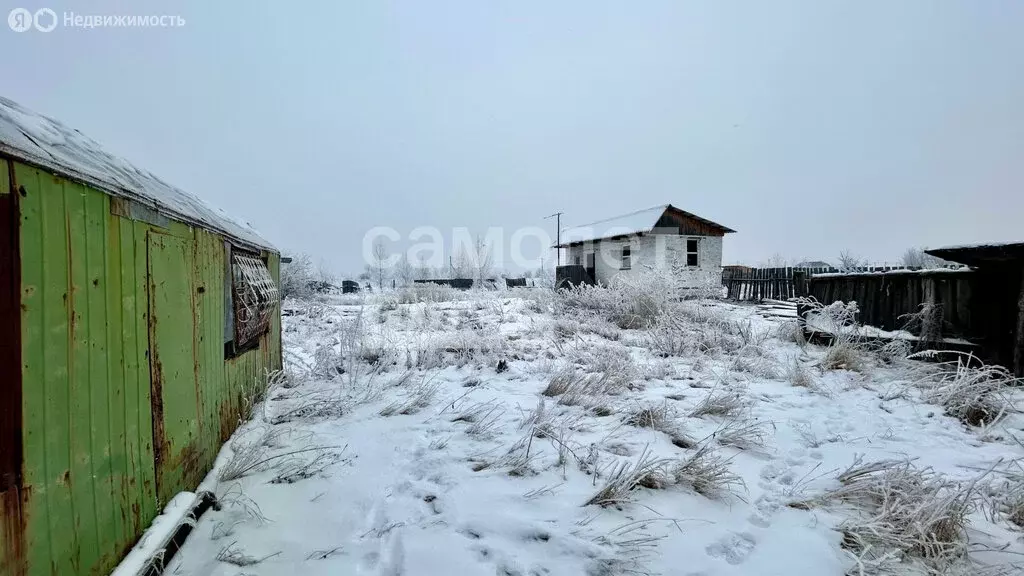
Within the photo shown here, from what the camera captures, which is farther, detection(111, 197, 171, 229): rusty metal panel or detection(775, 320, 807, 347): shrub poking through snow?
detection(775, 320, 807, 347): shrub poking through snow

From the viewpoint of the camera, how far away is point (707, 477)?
238cm

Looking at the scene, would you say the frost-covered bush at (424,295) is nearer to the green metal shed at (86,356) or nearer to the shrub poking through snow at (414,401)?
the shrub poking through snow at (414,401)

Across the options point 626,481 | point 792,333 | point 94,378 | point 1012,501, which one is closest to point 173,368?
point 94,378

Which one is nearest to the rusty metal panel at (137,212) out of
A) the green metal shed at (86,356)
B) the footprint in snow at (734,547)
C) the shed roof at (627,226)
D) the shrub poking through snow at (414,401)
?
the green metal shed at (86,356)

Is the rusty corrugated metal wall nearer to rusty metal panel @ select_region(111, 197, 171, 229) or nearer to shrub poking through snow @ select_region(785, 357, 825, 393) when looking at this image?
rusty metal panel @ select_region(111, 197, 171, 229)

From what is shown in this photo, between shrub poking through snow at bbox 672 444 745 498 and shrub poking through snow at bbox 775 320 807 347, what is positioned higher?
shrub poking through snow at bbox 775 320 807 347

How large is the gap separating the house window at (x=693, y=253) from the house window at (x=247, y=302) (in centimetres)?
1751

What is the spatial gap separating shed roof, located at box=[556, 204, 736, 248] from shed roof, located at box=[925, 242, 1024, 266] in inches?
538

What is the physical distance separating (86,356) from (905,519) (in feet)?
11.3

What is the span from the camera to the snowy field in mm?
1824

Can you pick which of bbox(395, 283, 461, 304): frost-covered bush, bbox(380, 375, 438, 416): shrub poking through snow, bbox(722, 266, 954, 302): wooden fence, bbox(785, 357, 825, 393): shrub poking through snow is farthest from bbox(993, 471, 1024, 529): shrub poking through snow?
bbox(722, 266, 954, 302): wooden fence

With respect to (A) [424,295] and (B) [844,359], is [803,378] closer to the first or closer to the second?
(B) [844,359]

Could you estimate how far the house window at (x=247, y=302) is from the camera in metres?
3.24

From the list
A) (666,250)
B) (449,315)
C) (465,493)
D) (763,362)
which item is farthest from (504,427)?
(666,250)
